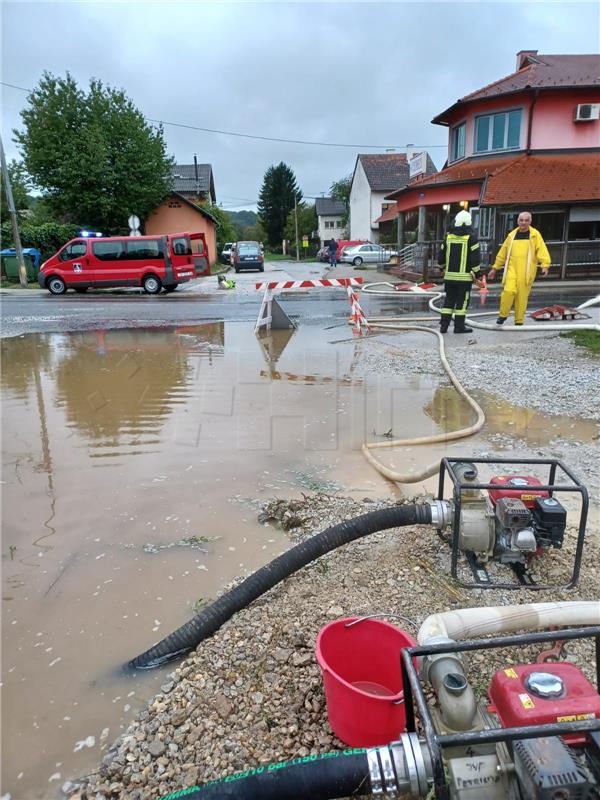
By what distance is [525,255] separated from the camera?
9828 mm

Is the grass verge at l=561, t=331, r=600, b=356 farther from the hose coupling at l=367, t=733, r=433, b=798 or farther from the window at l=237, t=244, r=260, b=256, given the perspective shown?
the window at l=237, t=244, r=260, b=256

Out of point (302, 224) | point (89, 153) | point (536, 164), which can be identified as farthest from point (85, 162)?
point (302, 224)

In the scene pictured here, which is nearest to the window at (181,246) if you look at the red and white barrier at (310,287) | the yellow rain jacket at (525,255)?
the red and white barrier at (310,287)

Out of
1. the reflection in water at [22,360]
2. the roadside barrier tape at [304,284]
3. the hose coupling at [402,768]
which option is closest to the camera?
the hose coupling at [402,768]

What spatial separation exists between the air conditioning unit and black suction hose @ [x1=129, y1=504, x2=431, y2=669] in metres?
23.8

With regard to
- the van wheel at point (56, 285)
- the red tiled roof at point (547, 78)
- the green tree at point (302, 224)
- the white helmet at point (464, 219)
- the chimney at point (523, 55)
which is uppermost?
the chimney at point (523, 55)

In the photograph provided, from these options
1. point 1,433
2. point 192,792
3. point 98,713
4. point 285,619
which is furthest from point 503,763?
point 1,433

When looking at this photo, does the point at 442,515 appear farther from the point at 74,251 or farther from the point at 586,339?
the point at 74,251

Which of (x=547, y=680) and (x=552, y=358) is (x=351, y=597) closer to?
(x=547, y=680)

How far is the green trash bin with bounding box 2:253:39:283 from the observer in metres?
25.4

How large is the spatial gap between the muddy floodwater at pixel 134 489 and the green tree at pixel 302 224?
6407 cm

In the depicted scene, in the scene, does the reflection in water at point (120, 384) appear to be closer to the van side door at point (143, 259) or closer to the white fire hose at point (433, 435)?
the white fire hose at point (433, 435)

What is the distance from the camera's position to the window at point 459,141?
78.2ft

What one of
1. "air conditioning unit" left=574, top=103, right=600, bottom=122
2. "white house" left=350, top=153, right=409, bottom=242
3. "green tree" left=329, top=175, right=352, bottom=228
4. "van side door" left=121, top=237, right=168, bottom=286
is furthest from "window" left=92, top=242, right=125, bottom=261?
"green tree" left=329, top=175, right=352, bottom=228
